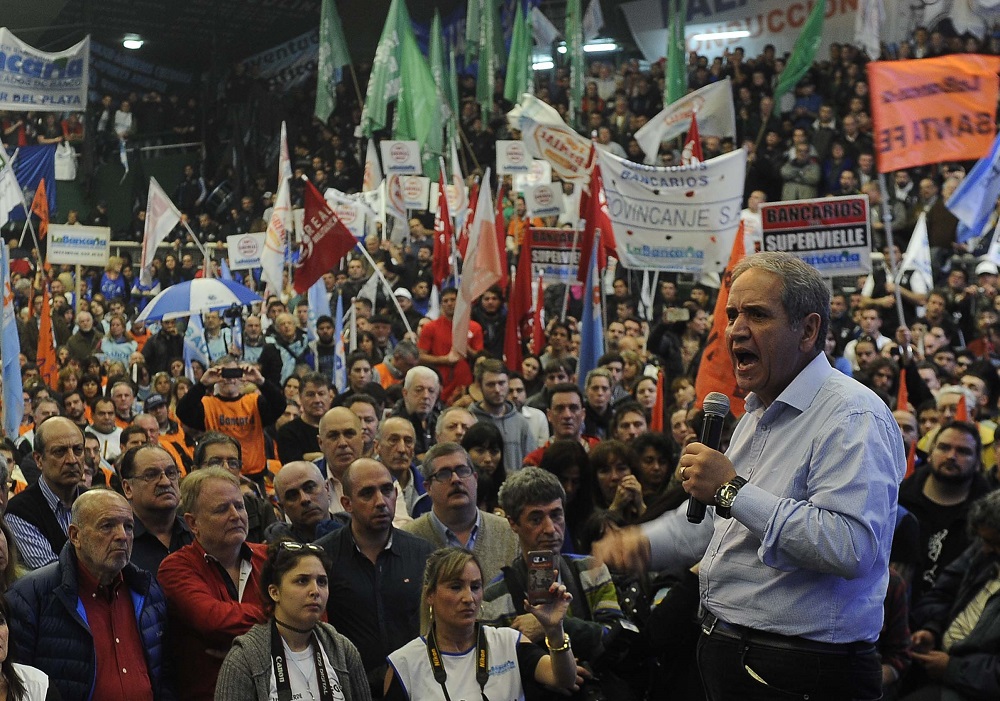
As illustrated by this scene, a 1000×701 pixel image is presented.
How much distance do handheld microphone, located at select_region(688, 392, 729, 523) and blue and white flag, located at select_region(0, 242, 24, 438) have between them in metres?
7.26

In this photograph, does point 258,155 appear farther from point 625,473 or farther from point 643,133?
point 625,473

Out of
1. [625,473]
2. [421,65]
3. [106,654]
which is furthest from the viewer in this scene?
[421,65]

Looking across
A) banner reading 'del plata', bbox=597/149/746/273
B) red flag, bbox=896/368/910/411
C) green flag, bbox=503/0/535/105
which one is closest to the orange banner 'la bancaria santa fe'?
banner reading 'del plata', bbox=597/149/746/273

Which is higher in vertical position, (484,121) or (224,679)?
(484,121)

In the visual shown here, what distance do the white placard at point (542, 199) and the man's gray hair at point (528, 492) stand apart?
10.6 m

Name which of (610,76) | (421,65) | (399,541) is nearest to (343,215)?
(421,65)

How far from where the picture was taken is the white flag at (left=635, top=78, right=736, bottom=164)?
1529 cm

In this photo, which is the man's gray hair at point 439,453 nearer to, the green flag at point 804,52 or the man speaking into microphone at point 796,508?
the man speaking into microphone at point 796,508

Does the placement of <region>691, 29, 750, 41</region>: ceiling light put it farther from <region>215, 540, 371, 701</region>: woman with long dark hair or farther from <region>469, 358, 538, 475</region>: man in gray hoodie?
<region>215, 540, 371, 701</region>: woman with long dark hair

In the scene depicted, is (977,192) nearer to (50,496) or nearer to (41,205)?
(50,496)

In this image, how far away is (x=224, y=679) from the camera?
14.4 ft

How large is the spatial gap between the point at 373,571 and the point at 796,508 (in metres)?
→ 2.85

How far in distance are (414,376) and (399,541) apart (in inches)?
140

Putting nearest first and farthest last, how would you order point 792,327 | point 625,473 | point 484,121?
point 792,327
point 625,473
point 484,121
